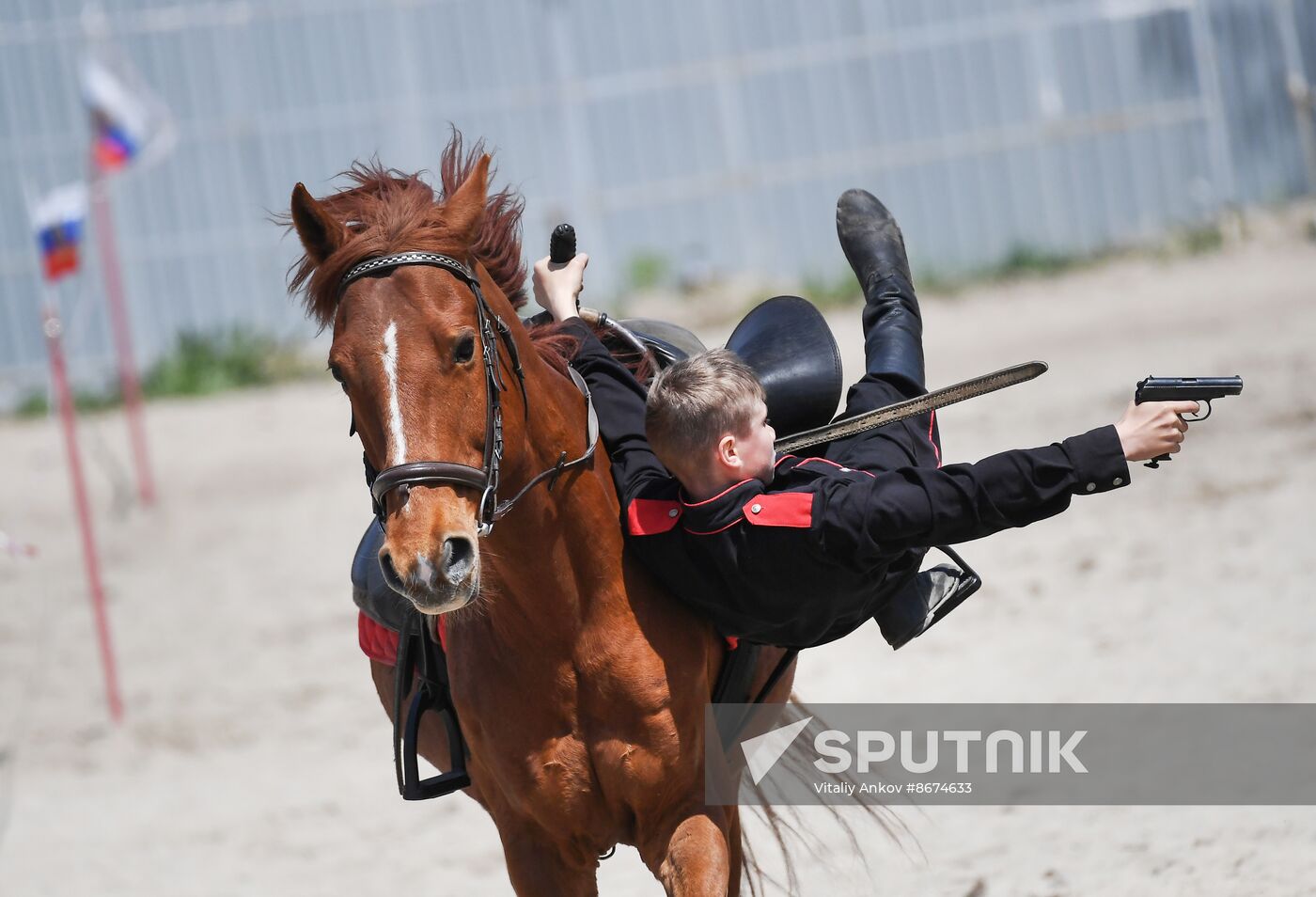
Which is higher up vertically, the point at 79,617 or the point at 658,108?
the point at 658,108

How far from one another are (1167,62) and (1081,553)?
21.4ft

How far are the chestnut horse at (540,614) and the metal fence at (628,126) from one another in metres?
10.0

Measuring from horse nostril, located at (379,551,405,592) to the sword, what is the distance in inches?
36.7

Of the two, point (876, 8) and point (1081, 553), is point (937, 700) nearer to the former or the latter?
point (1081, 553)

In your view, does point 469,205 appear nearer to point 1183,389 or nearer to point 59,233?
point 1183,389

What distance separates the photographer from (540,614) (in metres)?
2.68

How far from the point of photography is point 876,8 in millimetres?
12891

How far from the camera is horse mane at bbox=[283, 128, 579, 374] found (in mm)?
2461

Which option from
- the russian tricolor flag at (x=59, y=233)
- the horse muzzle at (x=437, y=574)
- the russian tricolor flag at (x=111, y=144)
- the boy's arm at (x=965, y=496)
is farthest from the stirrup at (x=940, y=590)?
the russian tricolor flag at (x=111, y=144)

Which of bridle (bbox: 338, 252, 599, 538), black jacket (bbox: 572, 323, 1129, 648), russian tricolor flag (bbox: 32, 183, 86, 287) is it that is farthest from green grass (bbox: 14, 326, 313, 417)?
bridle (bbox: 338, 252, 599, 538)

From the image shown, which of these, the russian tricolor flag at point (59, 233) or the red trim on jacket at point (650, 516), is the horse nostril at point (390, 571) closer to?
the red trim on jacket at point (650, 516)

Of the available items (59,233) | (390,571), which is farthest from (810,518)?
(59,233)

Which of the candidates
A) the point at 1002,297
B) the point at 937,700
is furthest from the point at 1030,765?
the point at 1002,297

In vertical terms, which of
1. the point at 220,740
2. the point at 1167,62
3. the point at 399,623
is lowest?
the point at 220,740
